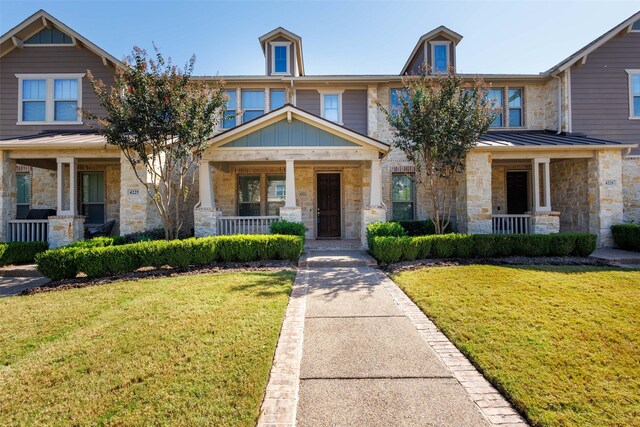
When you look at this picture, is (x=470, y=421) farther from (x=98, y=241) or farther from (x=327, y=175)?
(x=327, y=175)

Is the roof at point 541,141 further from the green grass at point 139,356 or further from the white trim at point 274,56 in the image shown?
the green grass at point 139,356

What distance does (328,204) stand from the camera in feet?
43.2

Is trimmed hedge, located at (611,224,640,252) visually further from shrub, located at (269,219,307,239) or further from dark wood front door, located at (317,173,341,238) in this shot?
shrub, located at (269,219,307,239)

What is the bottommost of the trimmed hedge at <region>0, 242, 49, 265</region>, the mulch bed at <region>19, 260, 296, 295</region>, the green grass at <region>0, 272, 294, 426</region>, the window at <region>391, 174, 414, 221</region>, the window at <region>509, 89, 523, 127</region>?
the green grass at <region>0, 272, 294, 426</region>

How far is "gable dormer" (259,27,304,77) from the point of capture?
13.7 m

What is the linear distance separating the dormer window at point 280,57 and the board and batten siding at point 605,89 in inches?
467

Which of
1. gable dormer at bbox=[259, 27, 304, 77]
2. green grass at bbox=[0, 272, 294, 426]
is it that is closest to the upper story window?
gable dormer at bbox=[259, 27, 304, 77]

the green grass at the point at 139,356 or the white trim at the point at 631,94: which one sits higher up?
the white trim at the point at 631,94

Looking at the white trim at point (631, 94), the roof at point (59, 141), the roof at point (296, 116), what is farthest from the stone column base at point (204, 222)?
the white trim at point (631, 94)

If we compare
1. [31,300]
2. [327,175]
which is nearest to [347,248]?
[327,175]

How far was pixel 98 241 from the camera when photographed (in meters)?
7.95

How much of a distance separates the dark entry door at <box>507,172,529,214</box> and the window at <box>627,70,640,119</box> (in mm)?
4423

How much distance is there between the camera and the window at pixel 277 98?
42.8ft

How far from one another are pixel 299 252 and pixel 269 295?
10.2 ft
